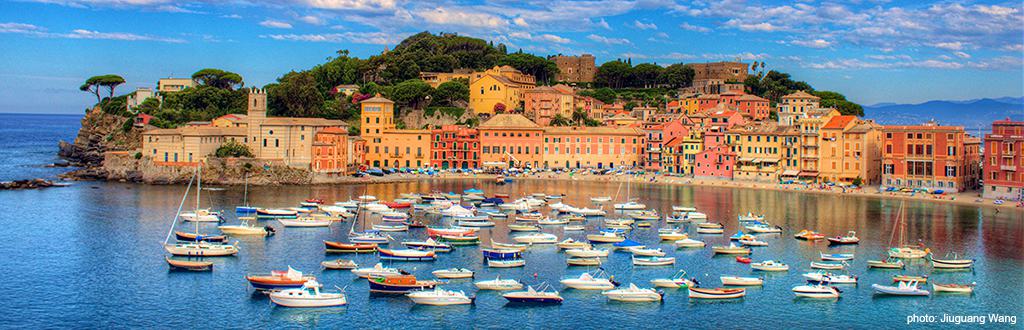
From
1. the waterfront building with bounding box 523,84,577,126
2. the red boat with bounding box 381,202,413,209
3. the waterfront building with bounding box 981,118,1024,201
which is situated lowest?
the red boat with bounding box 381,202,413,209

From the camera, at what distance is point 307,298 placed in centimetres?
3027

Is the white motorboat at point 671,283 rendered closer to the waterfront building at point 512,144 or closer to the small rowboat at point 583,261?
the small rowboat at point 583,261

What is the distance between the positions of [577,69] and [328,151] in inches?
1969

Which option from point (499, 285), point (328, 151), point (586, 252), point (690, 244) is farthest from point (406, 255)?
point (328, 151)

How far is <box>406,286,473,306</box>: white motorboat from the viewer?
1211 inches

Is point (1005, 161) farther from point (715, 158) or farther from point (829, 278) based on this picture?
point (829, 278)

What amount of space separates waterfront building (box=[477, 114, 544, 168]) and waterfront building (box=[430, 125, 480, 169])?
2.36ft

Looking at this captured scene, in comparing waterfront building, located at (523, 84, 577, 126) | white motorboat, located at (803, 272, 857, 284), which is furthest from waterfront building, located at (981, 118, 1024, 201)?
waterfront building, located at (523, 84, 577, 126)

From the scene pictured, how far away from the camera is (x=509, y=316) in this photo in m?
29.7

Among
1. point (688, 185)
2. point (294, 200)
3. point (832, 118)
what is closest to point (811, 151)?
point (832, 118)

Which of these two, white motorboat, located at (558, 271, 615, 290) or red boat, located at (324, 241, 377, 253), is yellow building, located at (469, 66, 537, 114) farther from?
white motorboat, located at (558, 271, 615, 290)

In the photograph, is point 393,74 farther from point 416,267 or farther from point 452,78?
point 416,267

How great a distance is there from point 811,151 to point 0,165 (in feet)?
235

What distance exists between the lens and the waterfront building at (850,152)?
68188 millimetres
